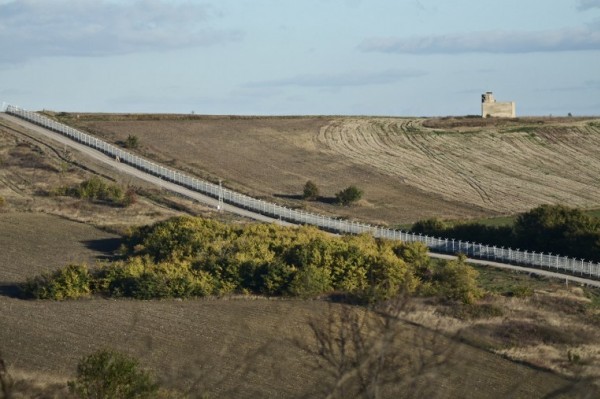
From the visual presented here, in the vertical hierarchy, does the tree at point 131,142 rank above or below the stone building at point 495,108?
below

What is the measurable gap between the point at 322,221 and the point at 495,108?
64.2 m

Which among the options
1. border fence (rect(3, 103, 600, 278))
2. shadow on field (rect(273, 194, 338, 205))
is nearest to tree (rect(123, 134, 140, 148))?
border fence (rect(3, 103, 600, 278))

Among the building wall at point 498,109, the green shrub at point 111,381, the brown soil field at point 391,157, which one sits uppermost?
the building wall at point 498,109

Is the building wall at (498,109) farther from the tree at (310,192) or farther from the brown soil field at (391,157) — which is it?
the tree at (310,192)

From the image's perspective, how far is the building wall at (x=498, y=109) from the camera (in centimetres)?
13550

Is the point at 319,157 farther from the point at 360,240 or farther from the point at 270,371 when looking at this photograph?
the point at 270,371

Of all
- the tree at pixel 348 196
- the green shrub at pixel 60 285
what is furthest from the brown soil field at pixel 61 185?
the green shrub at pixel 60 285

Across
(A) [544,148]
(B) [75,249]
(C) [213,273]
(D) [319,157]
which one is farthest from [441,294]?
(A) [544,148]

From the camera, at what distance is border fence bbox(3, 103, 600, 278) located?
63.1m

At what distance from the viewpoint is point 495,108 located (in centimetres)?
13638

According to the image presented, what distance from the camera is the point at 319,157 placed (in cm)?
10619

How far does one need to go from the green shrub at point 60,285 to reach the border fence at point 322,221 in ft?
79.9

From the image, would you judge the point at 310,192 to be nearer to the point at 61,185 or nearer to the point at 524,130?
the point at 61,185

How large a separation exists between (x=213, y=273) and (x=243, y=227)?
46.5 feet
